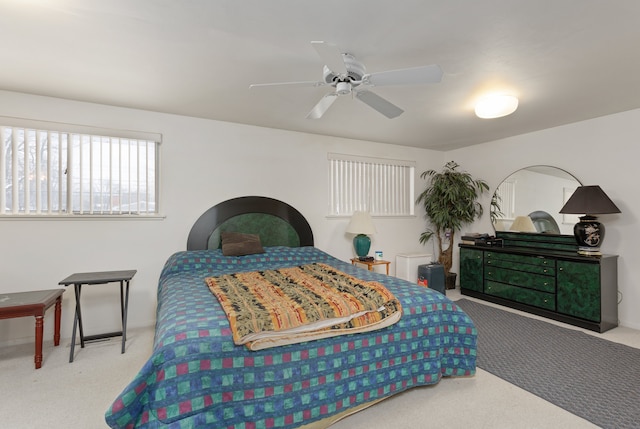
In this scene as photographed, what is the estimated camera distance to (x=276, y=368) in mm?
Answer: 1694

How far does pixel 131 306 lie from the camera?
132 inches

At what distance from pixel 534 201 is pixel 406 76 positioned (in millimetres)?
3388

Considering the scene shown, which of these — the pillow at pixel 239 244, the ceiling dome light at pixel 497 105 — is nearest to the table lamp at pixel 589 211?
the ceiling dome light at pixel 497 105

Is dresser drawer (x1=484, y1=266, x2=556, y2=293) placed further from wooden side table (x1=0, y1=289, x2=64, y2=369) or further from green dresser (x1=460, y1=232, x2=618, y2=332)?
wooden side table (x1=0, y1=289, x2=64, y2=369)

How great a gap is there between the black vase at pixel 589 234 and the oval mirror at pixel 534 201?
22cm

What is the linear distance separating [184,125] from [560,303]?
488cm

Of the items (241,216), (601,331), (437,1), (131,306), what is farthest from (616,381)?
(131,306)

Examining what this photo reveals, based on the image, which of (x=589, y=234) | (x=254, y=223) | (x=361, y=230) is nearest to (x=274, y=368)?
(x=254, y=223)

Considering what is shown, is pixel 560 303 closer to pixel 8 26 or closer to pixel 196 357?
pixel 196 357

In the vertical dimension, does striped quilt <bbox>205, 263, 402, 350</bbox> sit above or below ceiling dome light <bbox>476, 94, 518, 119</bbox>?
below

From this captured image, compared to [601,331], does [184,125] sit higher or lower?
higher

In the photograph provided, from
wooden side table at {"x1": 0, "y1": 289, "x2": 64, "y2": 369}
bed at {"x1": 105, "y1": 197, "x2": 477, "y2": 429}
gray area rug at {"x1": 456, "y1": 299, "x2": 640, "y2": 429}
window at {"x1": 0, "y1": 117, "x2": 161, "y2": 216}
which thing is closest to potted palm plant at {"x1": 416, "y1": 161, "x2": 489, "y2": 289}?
gray area rug at {"x1": 456, "y1": 299, "x2": 640, "y2": 429}

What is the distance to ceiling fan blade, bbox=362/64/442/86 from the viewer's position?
188 cm

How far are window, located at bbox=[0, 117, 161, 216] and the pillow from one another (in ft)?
2.96
